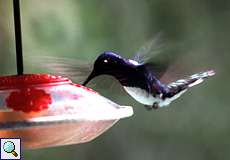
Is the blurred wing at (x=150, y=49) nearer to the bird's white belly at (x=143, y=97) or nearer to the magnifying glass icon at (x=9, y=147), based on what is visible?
the bird's white belly at (x=143, y=97)

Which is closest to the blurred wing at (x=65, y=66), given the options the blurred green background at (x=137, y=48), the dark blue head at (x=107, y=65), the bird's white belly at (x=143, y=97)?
the dark blue head at (x=107, y=65)

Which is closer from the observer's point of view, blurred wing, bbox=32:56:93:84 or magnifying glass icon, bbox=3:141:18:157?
magnifying glass icon, bbox=3:141:18:157

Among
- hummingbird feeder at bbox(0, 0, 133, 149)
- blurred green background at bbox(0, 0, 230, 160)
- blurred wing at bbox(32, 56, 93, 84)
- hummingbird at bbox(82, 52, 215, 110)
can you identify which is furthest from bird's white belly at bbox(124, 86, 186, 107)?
blurred green background at bbox(0, 0, 230, 160)

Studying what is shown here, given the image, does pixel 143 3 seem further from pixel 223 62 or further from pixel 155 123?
pixel 155 123

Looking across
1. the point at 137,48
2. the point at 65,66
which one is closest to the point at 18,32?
the point at 65,66

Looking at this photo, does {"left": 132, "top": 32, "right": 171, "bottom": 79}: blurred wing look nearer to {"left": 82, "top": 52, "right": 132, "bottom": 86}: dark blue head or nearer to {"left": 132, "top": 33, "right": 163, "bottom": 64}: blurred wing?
{"left": 132, "top": 33, "right": 163, "bottom": 64}: blurred wing

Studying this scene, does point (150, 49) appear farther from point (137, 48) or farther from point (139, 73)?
point (137, 48)

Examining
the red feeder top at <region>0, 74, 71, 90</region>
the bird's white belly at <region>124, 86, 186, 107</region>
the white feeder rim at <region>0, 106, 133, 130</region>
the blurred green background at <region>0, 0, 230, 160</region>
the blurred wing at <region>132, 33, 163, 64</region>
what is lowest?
the white feeder rim at <region>0, 106, 133, 130</region>

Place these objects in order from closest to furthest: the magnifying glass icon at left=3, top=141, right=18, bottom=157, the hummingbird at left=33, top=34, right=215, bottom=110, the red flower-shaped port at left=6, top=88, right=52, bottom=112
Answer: the red flower-shaped port at left=6, top=88, right=52, bottom=112 → the magnifying glass icon at left=3, top=141, right=18, bottom=157 → the hummingbird at left=33, top=34, right=215, bottom=110
